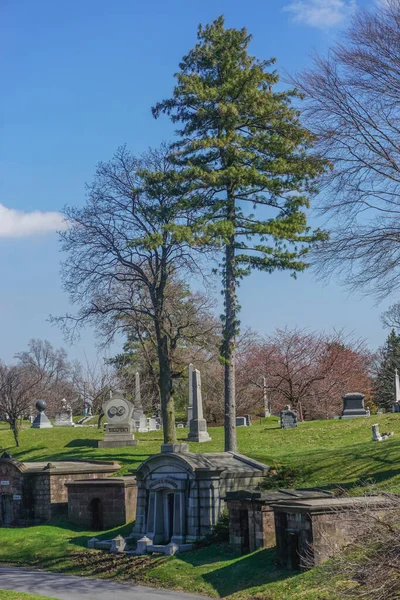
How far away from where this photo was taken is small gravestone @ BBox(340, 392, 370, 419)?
3641 centimetres

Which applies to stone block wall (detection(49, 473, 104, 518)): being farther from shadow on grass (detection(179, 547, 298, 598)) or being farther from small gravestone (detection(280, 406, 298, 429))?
small gravestone (detection(280, 406, 298, 429))

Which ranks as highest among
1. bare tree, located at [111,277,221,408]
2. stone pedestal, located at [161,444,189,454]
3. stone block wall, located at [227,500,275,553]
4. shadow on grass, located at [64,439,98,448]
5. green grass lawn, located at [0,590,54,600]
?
bare tree, located at [111,277,221,408]

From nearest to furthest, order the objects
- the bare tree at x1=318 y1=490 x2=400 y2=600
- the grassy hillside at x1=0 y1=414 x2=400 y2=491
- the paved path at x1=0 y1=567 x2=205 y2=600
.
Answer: the bare tree at x1=318 y1=490 x2=400 y2=600, the paved path at x1=0 y1=567 x2=205 y2=600, the grassy hillside at x1=0 y1=414 x2=400 y2=491

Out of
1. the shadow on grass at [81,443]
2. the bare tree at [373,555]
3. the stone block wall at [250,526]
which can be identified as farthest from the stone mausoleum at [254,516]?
the shadow on grass at [81,443]

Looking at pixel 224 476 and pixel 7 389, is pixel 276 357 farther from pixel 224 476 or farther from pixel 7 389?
pixel 224 476

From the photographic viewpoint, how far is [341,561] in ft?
38.8

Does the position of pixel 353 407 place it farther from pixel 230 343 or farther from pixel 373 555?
pixel 373 555

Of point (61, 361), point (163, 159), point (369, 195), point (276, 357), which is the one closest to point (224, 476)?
point (369, 195)

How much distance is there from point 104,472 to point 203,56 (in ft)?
49.8

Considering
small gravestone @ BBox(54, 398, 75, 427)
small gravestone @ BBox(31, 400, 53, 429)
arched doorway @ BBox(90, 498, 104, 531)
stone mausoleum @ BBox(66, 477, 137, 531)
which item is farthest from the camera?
small gravestone @ BBox(54, 398, 75, 427)

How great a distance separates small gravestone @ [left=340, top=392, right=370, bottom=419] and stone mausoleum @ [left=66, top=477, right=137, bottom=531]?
1318 centimetres

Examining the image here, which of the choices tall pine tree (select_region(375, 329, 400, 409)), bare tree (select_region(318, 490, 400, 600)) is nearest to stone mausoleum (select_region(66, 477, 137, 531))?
bare tree (select_region(318, 490, 400, 600))

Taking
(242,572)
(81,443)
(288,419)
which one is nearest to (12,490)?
(81,443)

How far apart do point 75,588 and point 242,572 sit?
164 inches
